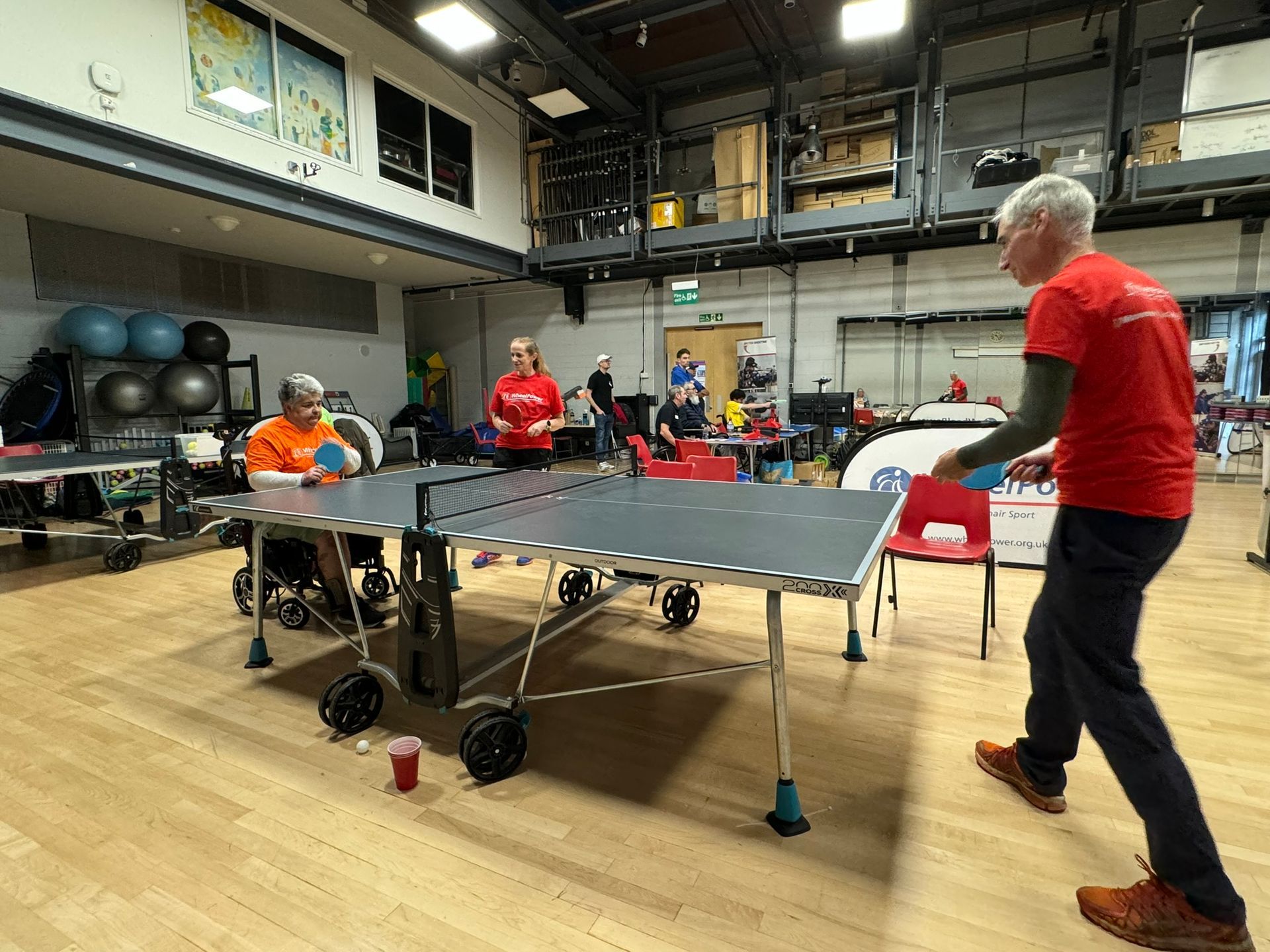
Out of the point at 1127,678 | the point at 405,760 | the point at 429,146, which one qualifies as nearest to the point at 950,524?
the point at 1127,678

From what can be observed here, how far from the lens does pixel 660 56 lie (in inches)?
363

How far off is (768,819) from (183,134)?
24.3 ft

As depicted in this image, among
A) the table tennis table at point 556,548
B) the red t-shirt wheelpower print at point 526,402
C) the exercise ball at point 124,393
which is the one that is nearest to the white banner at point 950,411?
the red t-shirt wheelpower print at point 526,402

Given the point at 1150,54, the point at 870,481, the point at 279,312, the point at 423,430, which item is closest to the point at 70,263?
the point at 279,312

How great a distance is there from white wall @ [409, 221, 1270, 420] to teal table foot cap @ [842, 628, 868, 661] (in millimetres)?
7406

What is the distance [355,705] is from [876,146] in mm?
9362

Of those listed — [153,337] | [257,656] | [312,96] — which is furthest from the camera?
[153,337]

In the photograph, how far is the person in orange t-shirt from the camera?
306 centimetres

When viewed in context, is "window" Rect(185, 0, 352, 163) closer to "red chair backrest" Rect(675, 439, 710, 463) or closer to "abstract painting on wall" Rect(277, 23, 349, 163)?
"abstract painting on wall" Rect(277, 23, 349, 163)

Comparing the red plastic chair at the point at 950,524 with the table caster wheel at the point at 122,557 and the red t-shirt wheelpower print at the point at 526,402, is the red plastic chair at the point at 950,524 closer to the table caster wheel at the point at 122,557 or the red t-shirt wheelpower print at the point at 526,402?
the red t-shirt wheelpower print at the point at 526,402

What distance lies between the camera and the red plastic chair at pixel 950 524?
285 cm

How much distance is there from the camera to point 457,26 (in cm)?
650

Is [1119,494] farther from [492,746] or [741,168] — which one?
[741,168]

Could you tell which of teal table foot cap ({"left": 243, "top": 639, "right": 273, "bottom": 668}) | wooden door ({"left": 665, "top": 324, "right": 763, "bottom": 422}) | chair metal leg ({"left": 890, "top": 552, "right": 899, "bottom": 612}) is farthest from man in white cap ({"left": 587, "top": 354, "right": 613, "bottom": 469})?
teal table foot cap ({"left": 243, "top": 639, "right": 273, "bottom": 668})
